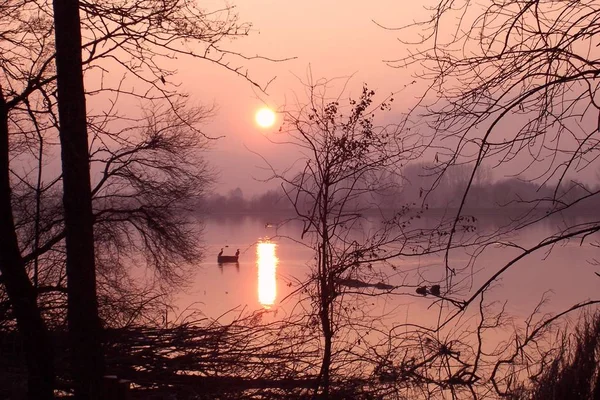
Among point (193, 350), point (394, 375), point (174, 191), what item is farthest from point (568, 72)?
point (174, 191)

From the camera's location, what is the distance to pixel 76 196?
621cm

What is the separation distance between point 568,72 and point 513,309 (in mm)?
15034

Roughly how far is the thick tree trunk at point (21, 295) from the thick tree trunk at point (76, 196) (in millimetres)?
326

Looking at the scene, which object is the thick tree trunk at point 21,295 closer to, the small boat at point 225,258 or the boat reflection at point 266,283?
the boat reflection at point 266,283

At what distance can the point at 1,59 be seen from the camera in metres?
7.08

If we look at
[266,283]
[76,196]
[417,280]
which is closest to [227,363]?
[76,196]

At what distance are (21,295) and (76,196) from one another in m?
1.05

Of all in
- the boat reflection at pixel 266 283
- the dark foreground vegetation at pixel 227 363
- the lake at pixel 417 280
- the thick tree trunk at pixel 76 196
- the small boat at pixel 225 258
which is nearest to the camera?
the thick tree trunk at pixel 76 196

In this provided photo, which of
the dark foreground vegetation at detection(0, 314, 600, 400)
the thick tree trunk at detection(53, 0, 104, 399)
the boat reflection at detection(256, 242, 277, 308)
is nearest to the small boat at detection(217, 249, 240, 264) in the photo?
the boat reflection at detection(256, 242, 277, 308)

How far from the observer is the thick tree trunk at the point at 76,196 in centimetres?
617

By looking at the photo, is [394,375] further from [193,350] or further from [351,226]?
[193,350]

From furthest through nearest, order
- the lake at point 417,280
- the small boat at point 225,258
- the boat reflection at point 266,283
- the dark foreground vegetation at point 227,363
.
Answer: the small boat at point 225,258
the boat reflection at point 266,283
the lake at point 417,280
the dark foreground vegetation at point 227,363

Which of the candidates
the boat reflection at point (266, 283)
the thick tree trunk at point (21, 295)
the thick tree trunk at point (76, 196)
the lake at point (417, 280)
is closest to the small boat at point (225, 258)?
the lake at point (417, 280)

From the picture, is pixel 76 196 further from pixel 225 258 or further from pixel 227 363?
pixel 225 258
